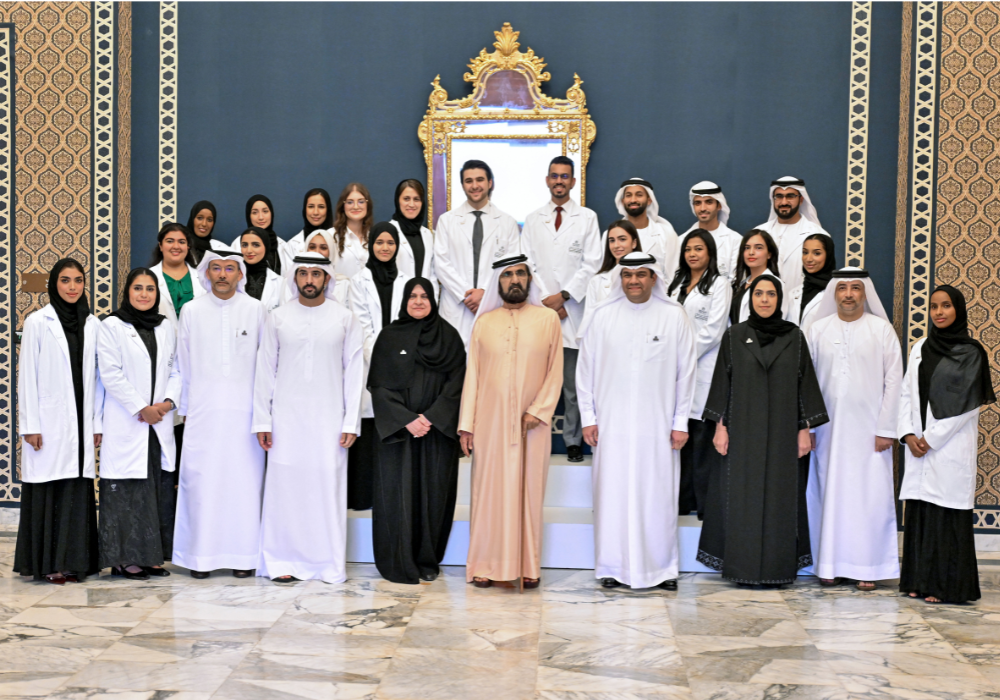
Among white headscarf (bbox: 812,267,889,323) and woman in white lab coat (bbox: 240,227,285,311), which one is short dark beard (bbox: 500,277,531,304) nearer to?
woman in white lab coat (bbox: 240,227,285,311)

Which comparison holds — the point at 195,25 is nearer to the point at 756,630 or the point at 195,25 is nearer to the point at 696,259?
the point at 696,259

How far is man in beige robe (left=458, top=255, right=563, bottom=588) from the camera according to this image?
468 centimetres

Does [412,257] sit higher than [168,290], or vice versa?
[412,257]

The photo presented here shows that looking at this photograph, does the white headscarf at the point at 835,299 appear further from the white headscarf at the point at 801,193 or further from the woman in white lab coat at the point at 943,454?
the white headscarf at the point at 801,193

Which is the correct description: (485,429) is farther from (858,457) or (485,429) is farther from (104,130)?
(104,130)

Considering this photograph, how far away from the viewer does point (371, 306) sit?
5.30 meters

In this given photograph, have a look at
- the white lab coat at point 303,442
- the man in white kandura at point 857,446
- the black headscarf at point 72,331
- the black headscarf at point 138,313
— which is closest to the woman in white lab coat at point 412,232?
the white lab coat at point 303,442

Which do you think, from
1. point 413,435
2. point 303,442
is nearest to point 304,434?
point 303,442

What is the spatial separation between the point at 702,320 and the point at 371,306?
1.74m

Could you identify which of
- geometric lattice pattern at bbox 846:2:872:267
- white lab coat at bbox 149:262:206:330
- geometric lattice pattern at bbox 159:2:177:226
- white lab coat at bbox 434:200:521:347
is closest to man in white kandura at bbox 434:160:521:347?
white lab coat at bbox 434:200:521:347

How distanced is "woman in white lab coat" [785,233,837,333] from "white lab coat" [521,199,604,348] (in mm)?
1125

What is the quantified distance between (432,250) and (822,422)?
2337 mm

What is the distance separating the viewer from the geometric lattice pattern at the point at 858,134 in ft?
20.8

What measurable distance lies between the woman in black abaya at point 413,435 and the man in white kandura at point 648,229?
150 cm
